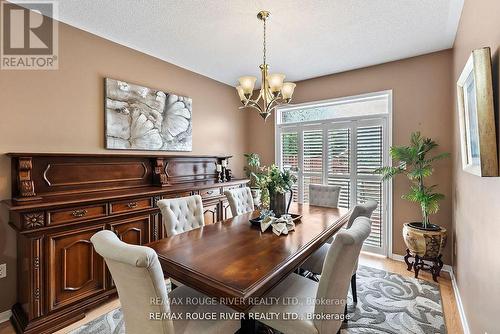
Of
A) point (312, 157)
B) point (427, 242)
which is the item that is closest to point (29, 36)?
point (312, 157)

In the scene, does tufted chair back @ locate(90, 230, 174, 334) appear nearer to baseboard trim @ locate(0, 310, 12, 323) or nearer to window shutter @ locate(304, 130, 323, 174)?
baseboard trim @ locate(0, 310, 12, 323)

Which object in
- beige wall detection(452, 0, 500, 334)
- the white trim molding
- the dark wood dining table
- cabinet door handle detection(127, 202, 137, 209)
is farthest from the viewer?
cabinet door handle detection(127, 202, 137, 209)

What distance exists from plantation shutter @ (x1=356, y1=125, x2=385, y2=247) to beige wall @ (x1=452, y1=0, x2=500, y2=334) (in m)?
1.31

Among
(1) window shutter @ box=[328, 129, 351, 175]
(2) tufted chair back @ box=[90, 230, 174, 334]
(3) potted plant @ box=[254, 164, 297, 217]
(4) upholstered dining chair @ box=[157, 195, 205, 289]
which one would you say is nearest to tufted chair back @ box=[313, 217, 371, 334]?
(2) tufted chair back @ box=[90, 230, 174, 334]

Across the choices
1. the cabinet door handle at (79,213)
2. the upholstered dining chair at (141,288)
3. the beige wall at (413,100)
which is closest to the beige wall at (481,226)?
the beige wall at (413,100)

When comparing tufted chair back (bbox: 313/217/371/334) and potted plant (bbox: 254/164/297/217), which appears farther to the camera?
potted plant (bbox: 254/164/297/217)

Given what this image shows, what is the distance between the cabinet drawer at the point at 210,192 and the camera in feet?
10.9

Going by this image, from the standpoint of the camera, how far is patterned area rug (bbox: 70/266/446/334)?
2.04 metres

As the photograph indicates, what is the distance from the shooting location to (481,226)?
1626 mm

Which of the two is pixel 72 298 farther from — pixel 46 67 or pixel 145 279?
pixel 46 67

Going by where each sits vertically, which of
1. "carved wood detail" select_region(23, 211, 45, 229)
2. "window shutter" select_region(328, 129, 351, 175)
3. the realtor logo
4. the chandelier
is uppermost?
the realtor logo

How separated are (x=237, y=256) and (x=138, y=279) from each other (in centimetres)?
61

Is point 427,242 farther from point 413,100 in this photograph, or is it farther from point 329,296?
point 329,296

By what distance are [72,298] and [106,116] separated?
1.86m
